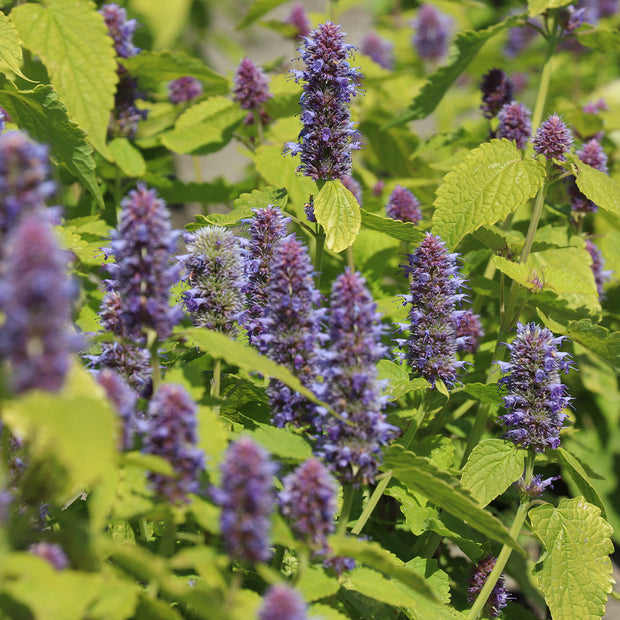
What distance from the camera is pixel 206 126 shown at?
405 cm

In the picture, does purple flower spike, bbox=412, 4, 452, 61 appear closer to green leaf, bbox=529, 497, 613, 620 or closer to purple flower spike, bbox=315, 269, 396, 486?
green leaf, bbox=529, 497, 613, 620

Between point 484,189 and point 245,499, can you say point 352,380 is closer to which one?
point 245,499

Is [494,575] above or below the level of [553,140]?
below

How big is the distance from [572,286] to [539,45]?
7.12 meters

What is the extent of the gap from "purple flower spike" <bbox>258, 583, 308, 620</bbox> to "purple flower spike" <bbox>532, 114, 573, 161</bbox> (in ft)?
7.30

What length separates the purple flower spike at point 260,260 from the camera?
2.29 meters

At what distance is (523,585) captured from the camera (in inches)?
143

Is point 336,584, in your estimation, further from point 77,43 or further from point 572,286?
point 77,43

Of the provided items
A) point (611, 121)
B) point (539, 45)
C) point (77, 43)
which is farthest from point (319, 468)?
point (539, 45)

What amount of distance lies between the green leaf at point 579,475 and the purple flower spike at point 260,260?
113 cm

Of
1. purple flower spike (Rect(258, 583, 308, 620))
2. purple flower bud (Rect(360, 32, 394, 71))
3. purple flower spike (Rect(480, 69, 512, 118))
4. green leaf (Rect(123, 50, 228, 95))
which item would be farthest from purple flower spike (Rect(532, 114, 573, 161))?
purple flower bud (Rect(360, 32, 394, 71))

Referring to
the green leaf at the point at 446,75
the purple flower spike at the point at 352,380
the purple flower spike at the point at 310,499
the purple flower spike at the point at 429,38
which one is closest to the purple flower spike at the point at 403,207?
the green leaf at the point at 446,75

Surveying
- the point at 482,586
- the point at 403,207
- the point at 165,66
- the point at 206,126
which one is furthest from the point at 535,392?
the point at 165,66

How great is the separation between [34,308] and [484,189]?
2.08 m
